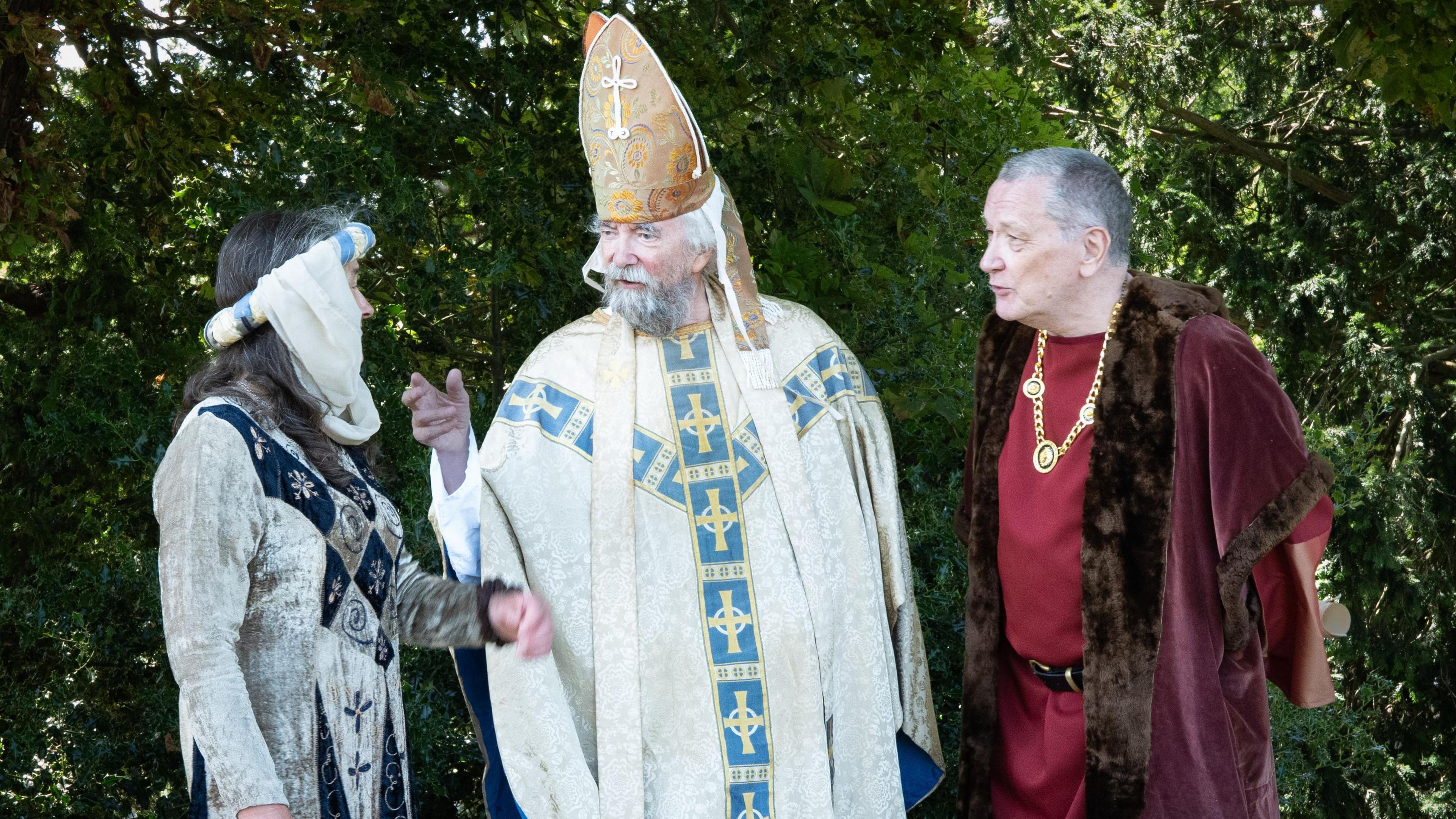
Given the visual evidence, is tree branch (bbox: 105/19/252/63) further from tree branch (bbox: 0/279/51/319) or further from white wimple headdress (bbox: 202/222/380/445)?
white wimple headdress (bbox: 202/222/380/445)

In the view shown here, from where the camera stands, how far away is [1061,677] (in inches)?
113

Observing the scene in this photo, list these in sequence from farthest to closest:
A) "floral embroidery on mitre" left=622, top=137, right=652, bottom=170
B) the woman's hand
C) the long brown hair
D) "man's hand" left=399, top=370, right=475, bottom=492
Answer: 1. "floral embroidery on mitre" left=622, top=137, right=652, bottom=170
2. "man's hand" left=399, top=370, right=475, bottom=492
3. the long brown hair
4. the woman's hand

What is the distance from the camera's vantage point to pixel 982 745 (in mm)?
3014

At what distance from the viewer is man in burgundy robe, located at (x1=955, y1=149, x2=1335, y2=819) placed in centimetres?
271

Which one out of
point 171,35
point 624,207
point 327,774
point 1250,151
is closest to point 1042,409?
point 624,207

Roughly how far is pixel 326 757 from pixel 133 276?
11.3ft

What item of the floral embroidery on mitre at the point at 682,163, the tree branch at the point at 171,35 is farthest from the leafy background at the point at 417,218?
the floral embroidery on mitre at the point at 682,163

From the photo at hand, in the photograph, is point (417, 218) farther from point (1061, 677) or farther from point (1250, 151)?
point (1250, 151)

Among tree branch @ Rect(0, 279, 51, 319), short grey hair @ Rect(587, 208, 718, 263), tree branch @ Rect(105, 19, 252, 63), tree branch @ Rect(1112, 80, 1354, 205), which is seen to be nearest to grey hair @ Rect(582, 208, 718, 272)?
short grey hair @ Rect(587, 208, 718, 263)

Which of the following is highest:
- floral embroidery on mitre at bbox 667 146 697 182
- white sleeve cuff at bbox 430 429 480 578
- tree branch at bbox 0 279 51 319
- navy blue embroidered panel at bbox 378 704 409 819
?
tree branch at bbox 0 279 51 319

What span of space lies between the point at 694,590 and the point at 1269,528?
122 cm

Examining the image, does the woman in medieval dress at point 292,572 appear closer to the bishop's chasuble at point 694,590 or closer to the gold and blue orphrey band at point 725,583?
the bishop's chasuble at point 694,590

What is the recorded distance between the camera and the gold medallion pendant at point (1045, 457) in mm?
2887

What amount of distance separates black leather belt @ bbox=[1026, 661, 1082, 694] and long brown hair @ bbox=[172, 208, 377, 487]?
1.56 metres
